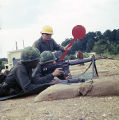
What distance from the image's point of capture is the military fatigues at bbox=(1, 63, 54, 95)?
17.0 feet

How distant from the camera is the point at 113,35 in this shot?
144ft

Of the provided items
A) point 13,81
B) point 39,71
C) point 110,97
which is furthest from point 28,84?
point 110,97

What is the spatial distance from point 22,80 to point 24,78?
54 mm

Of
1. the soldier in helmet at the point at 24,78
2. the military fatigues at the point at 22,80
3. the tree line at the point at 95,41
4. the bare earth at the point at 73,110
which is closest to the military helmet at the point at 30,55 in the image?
the soldier in helmet at the point at 24,78

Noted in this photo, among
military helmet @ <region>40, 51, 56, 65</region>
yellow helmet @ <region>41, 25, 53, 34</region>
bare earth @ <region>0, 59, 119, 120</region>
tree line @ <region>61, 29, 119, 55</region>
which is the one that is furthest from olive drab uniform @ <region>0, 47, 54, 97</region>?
tree line @ <region>61, 29, 119, 55</region>

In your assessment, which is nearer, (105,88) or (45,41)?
(105,88)

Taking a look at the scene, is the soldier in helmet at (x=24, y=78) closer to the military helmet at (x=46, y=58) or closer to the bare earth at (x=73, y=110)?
the military helmet at (x=46, y=58)

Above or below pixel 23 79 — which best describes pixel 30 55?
above

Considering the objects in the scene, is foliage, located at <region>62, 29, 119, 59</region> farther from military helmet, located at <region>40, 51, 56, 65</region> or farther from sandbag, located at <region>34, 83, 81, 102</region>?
sandbag, located at <region>34, 83, 81, 102</region>

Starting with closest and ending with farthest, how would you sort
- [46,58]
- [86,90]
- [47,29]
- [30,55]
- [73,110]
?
[73,110] → [86,90] → [30,55] → [46,58] → [47,29]

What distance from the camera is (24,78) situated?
17.1ft

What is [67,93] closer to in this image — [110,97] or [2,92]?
[110,97]

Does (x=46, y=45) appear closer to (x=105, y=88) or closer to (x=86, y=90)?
(x=86, y=90)

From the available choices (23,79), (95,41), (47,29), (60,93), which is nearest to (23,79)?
(23,79)
